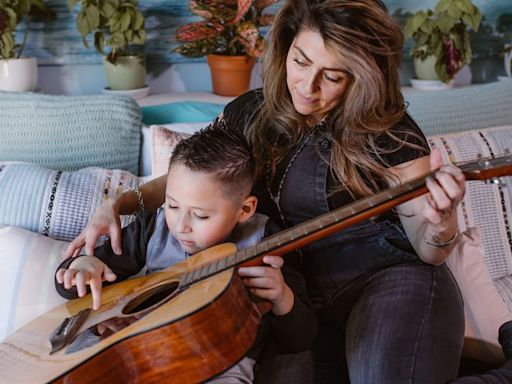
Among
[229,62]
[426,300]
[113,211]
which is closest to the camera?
[426,300]

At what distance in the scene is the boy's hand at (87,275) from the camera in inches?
43.0

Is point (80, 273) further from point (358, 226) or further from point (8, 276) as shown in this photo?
point (358, 226)

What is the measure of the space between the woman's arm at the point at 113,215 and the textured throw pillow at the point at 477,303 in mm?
664

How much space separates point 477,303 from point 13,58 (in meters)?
1.42

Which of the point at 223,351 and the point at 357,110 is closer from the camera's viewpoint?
the point at 223,351

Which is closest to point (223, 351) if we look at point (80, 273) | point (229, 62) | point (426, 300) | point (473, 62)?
point (80, 273)

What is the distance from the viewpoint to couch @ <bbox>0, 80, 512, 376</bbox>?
1.28m

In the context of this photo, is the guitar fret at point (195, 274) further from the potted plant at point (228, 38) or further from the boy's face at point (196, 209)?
the potted plant at point (228, 38)

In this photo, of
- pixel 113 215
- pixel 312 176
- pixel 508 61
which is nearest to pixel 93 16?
pixel 113 215

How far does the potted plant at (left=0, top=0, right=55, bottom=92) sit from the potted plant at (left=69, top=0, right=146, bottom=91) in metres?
0.15

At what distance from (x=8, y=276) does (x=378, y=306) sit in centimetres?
71

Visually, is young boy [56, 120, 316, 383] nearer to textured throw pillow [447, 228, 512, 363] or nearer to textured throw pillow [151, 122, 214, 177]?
textured throw pillow [151, 122, 214, 177]

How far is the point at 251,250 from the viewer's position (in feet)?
3.27

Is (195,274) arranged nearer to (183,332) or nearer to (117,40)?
(183,332)
